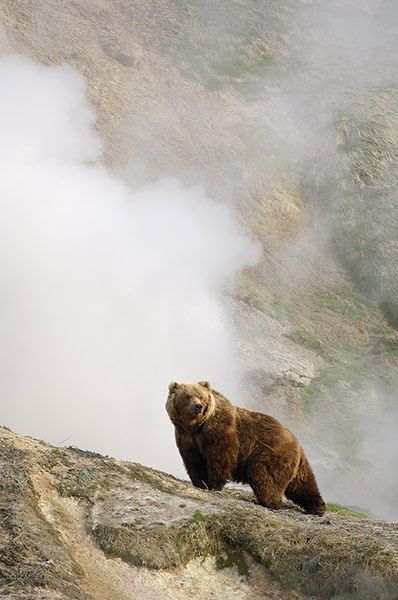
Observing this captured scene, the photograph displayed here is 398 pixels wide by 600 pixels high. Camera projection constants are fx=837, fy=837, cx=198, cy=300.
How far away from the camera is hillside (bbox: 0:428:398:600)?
6.99 m

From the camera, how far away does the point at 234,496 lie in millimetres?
10789

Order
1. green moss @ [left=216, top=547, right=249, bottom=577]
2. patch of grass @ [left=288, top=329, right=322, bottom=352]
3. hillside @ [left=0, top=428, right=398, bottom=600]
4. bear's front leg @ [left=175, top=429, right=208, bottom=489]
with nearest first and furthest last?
hillside @ [left=0, top=428, right=398, bottom=600]
green moss @ [left=216, top=547, right=249, bottom=577]
bear's front leg @ [left=175, top=429, right=208, bottom=489]
patch of grass @ [left=288, top=329, right=322, bottom=352]

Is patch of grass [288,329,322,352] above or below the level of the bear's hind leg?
above

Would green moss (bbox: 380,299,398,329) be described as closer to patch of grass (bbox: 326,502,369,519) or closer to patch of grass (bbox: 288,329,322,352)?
patch of grass (bbox: 288,329,322,352)

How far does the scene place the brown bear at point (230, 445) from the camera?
34.1 feet

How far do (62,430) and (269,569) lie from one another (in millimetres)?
24335

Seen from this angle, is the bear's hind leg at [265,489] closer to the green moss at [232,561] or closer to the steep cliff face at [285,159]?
the green moss at [232,561]

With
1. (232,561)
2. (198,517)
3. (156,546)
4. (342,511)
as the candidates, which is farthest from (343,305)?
(156,546)

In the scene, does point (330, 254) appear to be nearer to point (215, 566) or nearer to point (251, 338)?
point (251, 338)

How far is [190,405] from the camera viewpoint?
10.4 m

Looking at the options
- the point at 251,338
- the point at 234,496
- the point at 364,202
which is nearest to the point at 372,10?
the point at 364,202

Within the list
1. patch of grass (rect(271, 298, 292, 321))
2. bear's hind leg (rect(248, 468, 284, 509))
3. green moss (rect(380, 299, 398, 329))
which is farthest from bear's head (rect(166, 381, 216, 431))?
green moss (rect(380, 299, 398, 329))

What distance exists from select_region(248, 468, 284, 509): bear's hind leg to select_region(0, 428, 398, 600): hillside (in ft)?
4.14

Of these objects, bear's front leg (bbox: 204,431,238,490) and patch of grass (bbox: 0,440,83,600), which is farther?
bear's front leg (bbox: 204,431,238,490)
